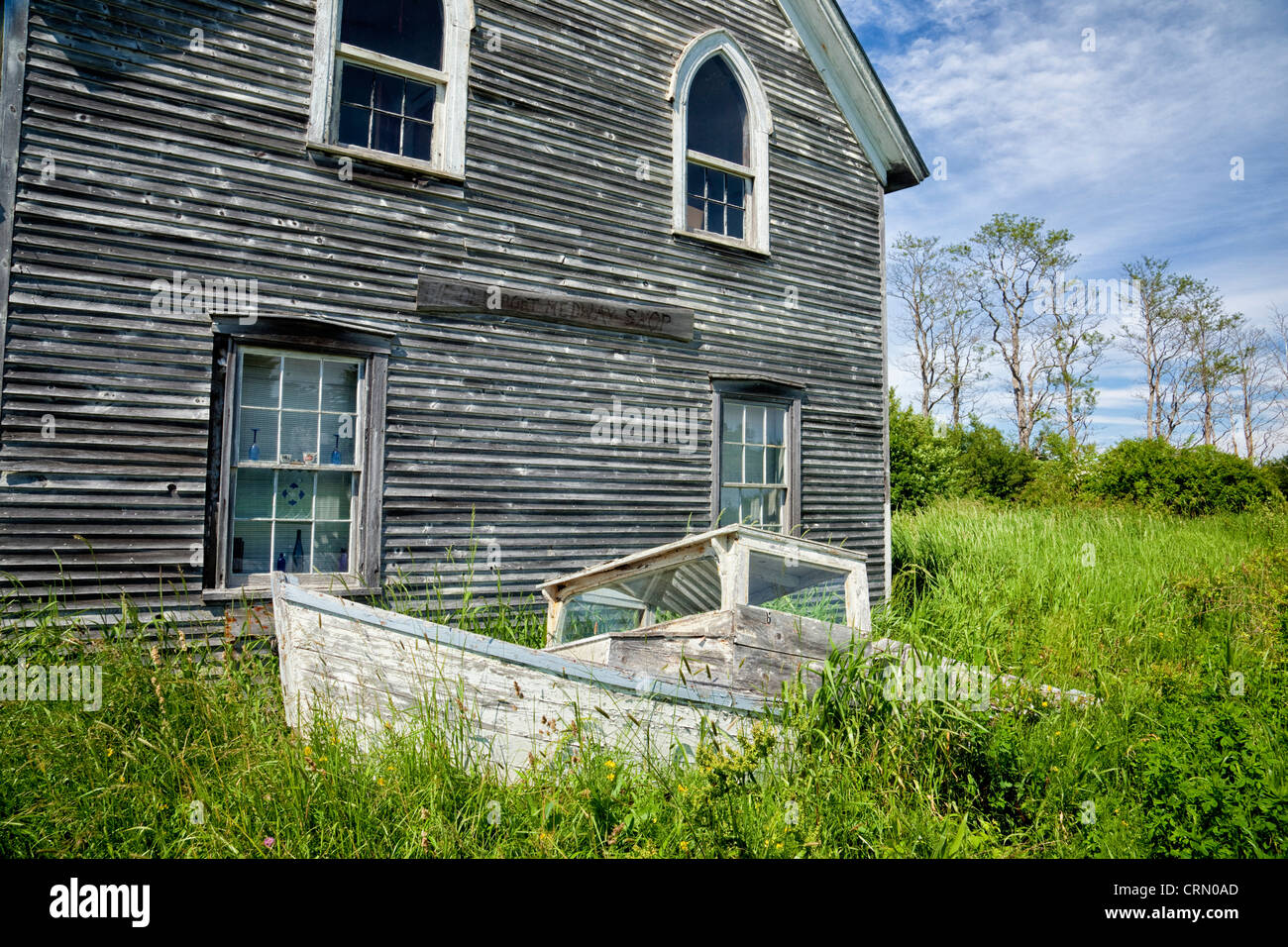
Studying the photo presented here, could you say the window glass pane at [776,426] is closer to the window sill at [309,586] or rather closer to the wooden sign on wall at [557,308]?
the wooden sign on wall at [557,308]

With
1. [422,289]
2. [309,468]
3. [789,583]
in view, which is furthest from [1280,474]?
[309,468]

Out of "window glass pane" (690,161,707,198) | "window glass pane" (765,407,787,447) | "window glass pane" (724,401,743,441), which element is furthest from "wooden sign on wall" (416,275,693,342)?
"window glass pane" (690,161,707,198)

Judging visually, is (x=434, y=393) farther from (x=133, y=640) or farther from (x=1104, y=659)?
(x=1104, y=659)

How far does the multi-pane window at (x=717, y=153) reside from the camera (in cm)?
841

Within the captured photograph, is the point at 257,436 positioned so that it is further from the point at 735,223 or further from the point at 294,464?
the point at 735,223

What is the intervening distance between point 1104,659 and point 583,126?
688 centimetres

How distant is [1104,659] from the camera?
6309 millimetres

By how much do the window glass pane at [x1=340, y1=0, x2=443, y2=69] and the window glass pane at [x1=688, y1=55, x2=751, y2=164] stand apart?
290 cm

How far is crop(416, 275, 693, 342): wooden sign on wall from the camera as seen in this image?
650cm

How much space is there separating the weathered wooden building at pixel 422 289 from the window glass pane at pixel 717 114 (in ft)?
0.10

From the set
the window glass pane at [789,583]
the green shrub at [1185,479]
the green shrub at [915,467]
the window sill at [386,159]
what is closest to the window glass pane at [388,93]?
the window sill at [386,159]


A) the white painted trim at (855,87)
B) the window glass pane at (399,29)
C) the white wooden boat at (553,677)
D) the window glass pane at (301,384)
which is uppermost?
the white painted trim at (855,87)

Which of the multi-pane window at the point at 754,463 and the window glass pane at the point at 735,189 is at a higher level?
the window glass pane at the point at 735,189
